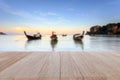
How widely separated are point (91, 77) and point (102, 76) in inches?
5.7

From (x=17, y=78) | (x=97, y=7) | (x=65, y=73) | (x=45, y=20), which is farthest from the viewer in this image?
(x=45, y=20)

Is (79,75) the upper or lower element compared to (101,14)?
lower

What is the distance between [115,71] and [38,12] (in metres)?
35.4

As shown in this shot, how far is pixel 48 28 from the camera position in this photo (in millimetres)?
44250

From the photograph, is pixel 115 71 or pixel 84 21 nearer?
pixel 115 71

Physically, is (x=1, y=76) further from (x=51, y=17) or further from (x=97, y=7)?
(x=51, y=17)

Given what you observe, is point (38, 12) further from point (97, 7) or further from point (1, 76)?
point (1, 76)

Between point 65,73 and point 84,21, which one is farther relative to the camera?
point 84,21

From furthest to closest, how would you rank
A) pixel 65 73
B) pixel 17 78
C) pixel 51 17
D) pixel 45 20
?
pixel 45 20 → pixel 51 17 → pixel 65 73 → pixel 17 78

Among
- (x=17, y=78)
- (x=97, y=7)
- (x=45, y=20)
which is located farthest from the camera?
(x=45, y=20)

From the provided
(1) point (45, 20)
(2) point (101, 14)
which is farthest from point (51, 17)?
(2) point (101, 14)

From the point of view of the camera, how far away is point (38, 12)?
36.7 meters

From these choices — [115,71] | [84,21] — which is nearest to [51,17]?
[84,21]

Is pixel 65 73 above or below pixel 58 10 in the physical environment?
below
